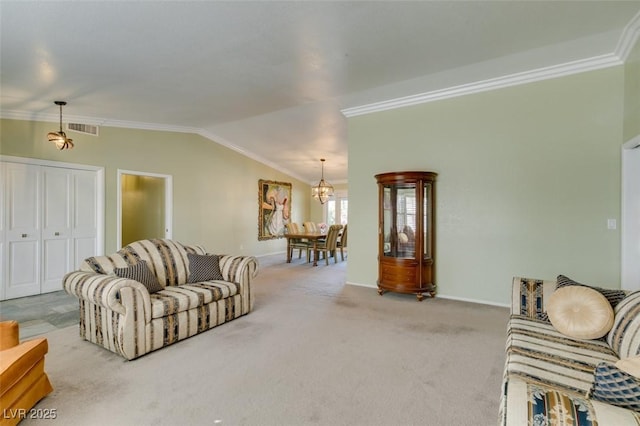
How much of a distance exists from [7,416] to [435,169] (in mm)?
4631

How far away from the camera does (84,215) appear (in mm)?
5039

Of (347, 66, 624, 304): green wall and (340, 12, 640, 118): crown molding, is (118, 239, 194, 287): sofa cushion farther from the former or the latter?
(340, 12, 640, 118): crown molding

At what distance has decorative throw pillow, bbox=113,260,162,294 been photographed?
9.31 ft

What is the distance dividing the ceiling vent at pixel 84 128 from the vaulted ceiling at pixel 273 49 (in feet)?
0.35

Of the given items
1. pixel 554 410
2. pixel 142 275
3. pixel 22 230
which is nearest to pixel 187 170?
pixel 22 230

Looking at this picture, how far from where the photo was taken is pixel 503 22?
278 cm

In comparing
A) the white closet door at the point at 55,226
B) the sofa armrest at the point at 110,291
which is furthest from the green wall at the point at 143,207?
the sofa armrest at the point at 110,291

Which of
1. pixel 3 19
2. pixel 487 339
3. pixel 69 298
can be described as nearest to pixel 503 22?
pixel 487 339

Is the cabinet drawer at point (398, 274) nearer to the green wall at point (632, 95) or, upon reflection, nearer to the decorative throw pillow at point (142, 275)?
the green wall at point (632, 95)

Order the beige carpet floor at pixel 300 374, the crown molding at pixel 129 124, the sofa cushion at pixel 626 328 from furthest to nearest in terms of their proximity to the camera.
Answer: the crown molding at pixel 129 124 < the beige carpet floor at pixel 300 374 < the sofa cushion at pixel 626 328

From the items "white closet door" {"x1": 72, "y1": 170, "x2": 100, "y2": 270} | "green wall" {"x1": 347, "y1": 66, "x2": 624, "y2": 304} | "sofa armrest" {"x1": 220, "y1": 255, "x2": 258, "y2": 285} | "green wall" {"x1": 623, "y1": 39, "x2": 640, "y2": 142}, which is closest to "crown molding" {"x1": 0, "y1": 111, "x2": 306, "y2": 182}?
"white closet door" {"x1": 72, "y1": 170, "x2": 100, "y2": 270}

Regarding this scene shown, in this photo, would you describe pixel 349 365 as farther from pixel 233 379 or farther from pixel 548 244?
pixel 548 244

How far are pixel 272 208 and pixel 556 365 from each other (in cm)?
796

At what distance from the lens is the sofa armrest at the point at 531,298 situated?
7.81ft
